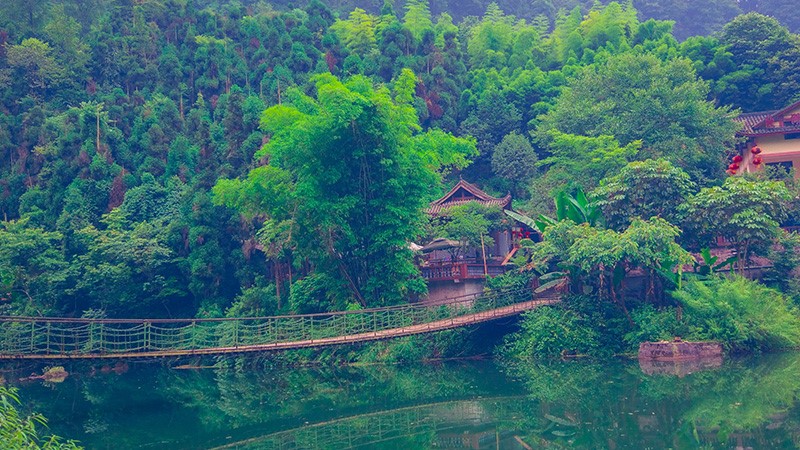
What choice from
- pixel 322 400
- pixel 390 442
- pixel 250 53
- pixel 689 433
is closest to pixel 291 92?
pixel 322 400

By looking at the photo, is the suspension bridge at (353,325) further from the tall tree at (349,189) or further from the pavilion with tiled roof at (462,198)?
the pavilion with tiled roof at (462,198)

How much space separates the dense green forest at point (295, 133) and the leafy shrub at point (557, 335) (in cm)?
302

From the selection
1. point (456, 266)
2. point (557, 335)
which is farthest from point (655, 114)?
point (557, 335)

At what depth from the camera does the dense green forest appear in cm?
2356

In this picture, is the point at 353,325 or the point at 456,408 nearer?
the point at 456,408

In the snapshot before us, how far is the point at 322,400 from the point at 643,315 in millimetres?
8656

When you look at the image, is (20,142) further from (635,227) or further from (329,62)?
(635,227)

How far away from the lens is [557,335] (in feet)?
70.5

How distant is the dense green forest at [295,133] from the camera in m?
23.6

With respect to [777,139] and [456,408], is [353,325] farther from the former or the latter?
[777,139]

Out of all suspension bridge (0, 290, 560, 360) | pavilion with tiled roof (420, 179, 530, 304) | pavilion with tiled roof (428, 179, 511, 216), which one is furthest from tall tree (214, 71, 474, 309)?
pavilion with tiled roof (428, 179, 511, 216)

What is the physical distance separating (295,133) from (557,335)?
850 centimetres

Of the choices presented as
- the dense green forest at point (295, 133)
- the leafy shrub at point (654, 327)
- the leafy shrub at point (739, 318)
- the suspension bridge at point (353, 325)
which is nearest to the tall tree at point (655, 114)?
the dense green forest at point (295, 133)

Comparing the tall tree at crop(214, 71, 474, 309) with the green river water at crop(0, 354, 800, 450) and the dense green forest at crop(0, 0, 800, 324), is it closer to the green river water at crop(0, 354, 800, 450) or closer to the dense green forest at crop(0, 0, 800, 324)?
the dense green forest at crop(0, 0, 800, 324)
